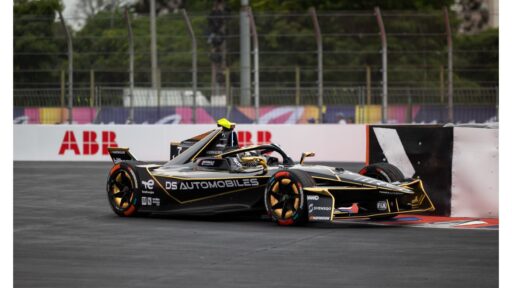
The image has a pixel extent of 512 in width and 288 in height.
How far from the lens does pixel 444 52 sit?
28531 mm

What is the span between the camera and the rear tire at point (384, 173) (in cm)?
1380

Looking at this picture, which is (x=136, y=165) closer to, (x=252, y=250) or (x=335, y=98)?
(x=252, y=250)

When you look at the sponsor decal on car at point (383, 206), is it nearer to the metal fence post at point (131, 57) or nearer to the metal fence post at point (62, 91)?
the metal fence post at point (131, 57)

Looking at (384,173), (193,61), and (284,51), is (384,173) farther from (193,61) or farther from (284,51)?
(284,51)

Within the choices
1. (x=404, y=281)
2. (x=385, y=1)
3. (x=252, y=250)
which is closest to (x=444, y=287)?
(x=404, y=281)

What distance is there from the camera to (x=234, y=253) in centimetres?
1043

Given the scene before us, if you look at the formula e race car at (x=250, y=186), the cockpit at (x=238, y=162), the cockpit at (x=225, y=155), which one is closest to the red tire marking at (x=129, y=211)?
the formula e race car at (x=250, y=186)

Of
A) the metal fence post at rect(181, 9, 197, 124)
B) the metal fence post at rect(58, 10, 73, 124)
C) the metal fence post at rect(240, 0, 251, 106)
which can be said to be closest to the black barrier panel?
the metal fence post at rect(181, 9, 197, 124)

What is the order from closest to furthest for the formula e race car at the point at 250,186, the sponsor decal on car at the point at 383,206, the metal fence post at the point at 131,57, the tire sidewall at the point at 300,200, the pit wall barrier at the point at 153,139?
the tire sidewall at the point at 300,200 → the formula e race car at the point at 250,186 → the sponsor decal on car at the point at 383,206 → the pit wall barrier at the point at 153,139 → the metal fence post at the point at 131,57

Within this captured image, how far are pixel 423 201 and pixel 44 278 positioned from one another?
5.88 meters

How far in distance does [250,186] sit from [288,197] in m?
0.74

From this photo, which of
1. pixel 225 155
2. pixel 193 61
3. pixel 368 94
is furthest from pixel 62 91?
pixel 225 155

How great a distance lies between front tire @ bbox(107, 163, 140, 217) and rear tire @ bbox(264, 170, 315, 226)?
2111mm

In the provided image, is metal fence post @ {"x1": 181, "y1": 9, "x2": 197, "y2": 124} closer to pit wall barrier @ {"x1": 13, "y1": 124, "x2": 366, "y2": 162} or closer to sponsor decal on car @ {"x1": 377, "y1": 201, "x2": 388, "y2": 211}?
pit wall barrier @ {"x1": 13, "y1": 124, "x2": 366, "y2": 162}
